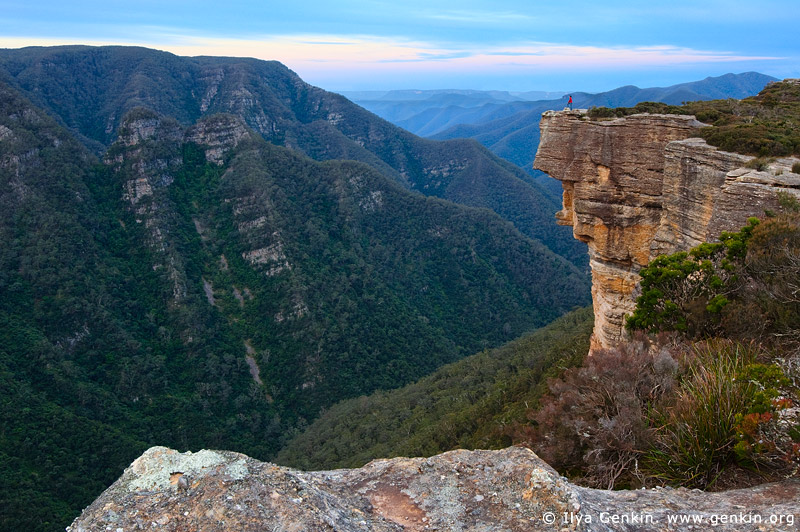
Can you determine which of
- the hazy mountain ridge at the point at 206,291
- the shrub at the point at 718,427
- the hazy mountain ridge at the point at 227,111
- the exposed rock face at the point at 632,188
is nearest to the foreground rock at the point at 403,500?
the shrub at the point at 718,427

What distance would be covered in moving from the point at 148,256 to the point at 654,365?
272 ft

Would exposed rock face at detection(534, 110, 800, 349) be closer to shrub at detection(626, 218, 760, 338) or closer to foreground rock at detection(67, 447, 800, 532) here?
shrub at detection(626, 218, 760, 338)

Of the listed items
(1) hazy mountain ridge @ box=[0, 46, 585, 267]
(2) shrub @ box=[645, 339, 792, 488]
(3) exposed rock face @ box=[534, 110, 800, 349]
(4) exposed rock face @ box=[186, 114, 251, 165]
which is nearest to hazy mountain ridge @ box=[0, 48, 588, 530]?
(4) exposed rock face @ box=[186, 114, 251, 165]

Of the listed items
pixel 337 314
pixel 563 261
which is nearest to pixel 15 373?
pixel 337 314

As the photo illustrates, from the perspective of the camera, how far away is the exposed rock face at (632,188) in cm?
1789

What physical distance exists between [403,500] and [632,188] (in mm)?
19782

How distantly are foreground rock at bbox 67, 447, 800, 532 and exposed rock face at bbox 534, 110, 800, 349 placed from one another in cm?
1160

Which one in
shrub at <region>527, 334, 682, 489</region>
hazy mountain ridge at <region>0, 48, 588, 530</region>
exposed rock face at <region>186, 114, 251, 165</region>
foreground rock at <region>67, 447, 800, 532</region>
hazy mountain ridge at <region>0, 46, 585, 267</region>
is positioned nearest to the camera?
foreground rock at <region>67, 447, 800, 532</region>

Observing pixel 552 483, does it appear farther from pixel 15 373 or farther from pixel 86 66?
pixel 86 66

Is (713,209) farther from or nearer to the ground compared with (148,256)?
farther from the ground

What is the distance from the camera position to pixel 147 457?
19.9 ft

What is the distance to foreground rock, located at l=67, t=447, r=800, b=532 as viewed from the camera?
17.6ft

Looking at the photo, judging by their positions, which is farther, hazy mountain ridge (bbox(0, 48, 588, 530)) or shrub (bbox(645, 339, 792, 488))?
hazy mountain ridge (bbox(0, 48, 588, 530))

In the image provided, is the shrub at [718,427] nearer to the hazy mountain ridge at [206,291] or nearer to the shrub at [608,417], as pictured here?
the shrub at [608,417]
